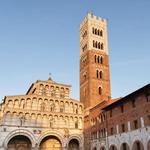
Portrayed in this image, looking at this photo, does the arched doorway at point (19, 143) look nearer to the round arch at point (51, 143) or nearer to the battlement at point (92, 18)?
the round arch at point (51, 143)

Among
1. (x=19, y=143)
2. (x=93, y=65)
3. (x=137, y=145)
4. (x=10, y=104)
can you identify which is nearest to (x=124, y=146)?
(x=137, y=145)

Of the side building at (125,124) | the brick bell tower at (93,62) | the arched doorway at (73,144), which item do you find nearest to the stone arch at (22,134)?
the arched doorway at (73,144)

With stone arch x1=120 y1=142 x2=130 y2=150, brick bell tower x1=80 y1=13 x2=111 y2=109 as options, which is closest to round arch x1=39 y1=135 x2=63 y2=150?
brick bell tower x1=80 y1=13 x2=111 y2=109

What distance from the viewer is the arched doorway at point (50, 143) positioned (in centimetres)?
3844

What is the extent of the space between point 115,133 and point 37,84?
54.9 ft

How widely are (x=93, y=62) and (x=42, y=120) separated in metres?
17.3

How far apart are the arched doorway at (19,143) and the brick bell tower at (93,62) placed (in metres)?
13.3

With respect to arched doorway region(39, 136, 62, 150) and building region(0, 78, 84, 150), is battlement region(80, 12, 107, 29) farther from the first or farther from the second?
arched doorway region(39, 136, 62, 150)

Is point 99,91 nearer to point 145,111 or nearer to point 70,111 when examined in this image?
point 70,111

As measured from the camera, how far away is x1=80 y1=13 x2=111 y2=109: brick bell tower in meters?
45.2

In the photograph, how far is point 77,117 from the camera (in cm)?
4138

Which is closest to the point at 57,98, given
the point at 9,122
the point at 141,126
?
the point at 9,122

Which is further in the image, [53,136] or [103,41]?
[103,41]

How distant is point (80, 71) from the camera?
51875 millimetres
